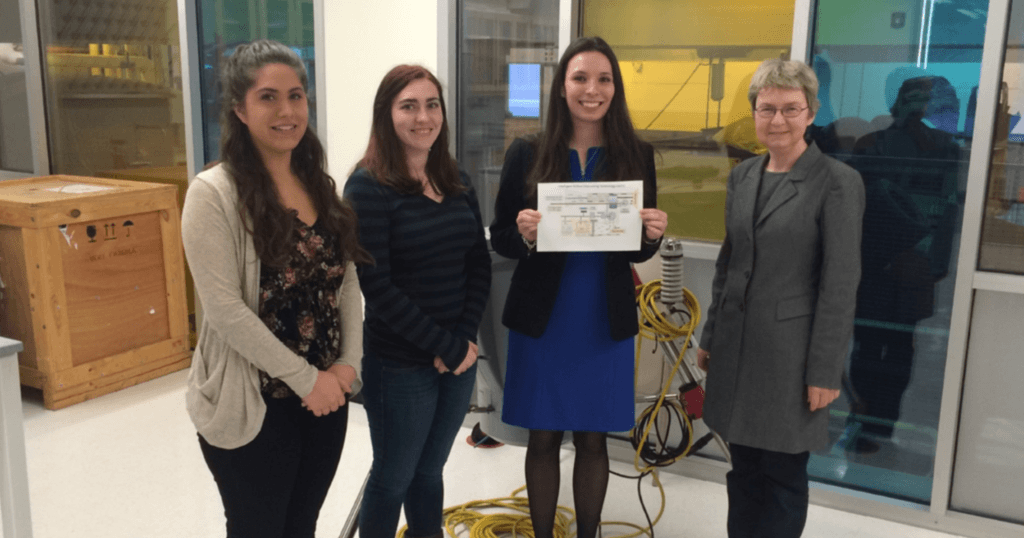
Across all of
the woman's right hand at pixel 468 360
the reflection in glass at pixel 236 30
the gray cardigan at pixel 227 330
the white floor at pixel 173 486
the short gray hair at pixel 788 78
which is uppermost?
the reflection in glass at pixel 236 30

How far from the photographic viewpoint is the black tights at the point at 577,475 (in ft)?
7.59

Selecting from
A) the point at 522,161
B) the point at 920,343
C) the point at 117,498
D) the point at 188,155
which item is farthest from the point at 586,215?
the point at 188,155

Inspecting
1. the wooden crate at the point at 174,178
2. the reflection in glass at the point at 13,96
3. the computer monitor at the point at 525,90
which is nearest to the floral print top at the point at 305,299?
the computer monitor at the point at 525,90

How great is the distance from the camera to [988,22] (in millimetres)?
2473

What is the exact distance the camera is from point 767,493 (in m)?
2.19

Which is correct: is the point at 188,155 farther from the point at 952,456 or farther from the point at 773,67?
the point at 952,456

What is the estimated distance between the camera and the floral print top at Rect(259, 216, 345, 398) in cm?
163

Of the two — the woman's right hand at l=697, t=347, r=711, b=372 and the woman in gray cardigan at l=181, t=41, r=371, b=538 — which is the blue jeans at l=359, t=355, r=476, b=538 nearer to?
the woman in gray cardigan at l=181, t=41, r=371, b=538

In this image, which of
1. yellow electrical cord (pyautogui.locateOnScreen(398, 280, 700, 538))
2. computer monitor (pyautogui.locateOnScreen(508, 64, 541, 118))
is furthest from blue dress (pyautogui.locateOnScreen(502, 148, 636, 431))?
computer monitor (pyautogui.locateOnScreen(508, 64, 541, 118))

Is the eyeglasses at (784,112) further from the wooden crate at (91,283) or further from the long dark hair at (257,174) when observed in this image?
the wooden crate at (91,283)

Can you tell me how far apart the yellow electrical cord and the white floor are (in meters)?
0.09

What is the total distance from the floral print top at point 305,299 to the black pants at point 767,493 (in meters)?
1.15

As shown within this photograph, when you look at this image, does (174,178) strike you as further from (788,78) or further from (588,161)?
(788,78)

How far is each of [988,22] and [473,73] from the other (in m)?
1.86
